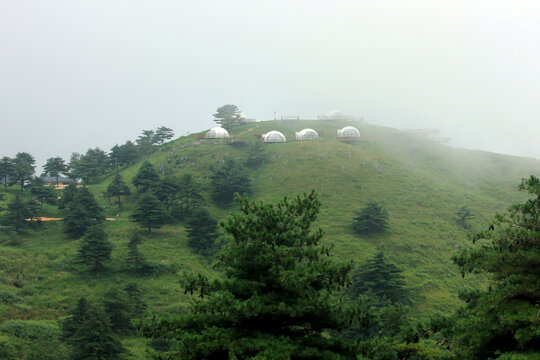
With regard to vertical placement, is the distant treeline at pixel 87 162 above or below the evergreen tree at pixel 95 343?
above

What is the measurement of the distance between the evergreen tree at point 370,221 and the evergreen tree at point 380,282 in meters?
16.5

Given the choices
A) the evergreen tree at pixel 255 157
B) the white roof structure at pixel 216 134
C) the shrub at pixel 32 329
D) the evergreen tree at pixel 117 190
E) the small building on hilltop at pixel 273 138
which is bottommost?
the shrub at pixel 32 329

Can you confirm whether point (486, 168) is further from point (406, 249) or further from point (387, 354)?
point (387, 354)

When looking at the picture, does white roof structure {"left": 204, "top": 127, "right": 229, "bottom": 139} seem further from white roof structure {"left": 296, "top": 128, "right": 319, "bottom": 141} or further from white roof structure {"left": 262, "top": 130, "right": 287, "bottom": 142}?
white roof structure {"left": 296, "top": 128, "right": 319, "bottom": 141}

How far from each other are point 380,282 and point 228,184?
1292 inches

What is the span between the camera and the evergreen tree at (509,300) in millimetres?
8773

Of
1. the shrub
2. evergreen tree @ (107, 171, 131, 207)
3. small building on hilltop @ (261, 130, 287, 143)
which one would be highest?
small building on hilltop @ (261, 130, 287, 143)

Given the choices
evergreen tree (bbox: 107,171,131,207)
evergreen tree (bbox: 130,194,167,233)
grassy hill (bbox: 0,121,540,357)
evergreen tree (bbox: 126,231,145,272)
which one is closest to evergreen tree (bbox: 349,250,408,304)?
grassy hill (bbox: 0,121,540,357)

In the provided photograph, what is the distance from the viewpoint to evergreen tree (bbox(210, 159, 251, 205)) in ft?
187

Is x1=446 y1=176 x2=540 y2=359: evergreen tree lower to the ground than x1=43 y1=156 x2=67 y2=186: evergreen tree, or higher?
lower

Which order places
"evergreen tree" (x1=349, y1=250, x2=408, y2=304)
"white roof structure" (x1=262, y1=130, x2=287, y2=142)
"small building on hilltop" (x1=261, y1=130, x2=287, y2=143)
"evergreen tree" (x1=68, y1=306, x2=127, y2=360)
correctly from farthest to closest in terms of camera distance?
"white roof structure" (x1=262, y1=130, x2=287, y2=142) < "small building on hilltop" (x1=261, y1=130, x2=287, y2=143) < "evergreen tree" (x1=349, y1=250, x2=408, y2=304) < "evergreen tree" (x1=68, y1=306, x2=127, y2=360)

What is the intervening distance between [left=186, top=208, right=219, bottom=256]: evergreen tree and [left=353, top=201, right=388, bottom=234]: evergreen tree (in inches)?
780

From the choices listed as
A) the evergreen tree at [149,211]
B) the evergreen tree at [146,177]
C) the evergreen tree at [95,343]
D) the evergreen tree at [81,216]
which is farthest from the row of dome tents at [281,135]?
the evergreen tree at [95,343]

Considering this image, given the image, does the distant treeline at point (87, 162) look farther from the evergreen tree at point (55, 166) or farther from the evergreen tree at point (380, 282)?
the evergreen tree at point (380, 282)
